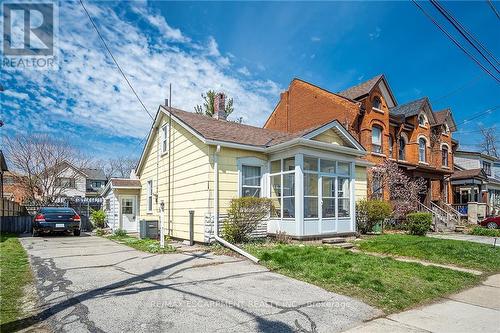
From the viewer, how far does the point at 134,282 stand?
6520 mm

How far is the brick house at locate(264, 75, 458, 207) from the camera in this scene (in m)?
22.6

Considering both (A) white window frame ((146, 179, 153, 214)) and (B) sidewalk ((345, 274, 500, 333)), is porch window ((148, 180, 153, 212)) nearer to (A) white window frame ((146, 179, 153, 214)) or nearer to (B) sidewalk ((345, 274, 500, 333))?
(A) white window frame ((146, 179, 153, 214))

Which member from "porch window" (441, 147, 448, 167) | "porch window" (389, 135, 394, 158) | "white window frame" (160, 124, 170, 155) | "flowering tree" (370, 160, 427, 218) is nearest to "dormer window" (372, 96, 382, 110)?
"porch window" (389, 135, 394, 158)

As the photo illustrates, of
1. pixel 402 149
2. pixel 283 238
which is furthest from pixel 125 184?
pixel 402 149

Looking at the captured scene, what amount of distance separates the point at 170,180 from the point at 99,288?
32.1 ft

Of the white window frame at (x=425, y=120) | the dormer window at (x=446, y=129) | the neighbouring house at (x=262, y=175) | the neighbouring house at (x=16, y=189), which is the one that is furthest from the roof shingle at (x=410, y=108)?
the neighbouring house at (x=16, y=189)

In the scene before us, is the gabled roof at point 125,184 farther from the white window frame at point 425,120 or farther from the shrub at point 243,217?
the white window frame at point 425,120

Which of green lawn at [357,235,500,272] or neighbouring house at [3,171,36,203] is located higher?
neighbouring house at [3,171,36,203]

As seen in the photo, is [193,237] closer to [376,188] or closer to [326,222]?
[326,222]

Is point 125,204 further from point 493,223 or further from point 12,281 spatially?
point 493,223

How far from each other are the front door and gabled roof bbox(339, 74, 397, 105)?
16.1 metres

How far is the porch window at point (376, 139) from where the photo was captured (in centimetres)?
2333

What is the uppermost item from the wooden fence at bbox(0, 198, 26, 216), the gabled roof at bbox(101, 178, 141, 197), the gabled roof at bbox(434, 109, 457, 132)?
the gabled roof at bbox(434, 109, 457, 132)

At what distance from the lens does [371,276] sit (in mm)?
7070
